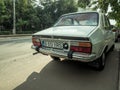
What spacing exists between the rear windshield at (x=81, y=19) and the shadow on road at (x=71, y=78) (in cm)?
142

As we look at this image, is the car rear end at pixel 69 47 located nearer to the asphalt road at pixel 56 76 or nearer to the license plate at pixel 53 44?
the license plate at pixel 53 44

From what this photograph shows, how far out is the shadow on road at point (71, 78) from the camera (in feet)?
12.0

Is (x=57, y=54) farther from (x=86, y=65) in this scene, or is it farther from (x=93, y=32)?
(x=86, y=65)

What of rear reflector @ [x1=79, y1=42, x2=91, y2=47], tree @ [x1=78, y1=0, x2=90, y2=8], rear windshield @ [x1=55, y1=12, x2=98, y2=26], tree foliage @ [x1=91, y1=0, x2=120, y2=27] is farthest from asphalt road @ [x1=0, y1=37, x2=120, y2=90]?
tree @ [x1=78, y1=0, x2=90, y2=8]

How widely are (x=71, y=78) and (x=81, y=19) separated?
6.57 ft

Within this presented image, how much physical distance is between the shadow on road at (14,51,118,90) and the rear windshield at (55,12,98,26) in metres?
1.42

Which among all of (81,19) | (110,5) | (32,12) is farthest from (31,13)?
(81,19)

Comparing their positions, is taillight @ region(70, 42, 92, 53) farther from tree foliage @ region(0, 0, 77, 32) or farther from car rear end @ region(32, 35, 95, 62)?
tree foliage @ region(0, 0, 77, 32)

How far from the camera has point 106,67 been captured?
5266 mm

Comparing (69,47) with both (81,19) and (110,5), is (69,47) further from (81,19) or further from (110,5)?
(110,5)

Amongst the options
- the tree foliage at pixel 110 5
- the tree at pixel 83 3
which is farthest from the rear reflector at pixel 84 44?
the tree at pixel 83 3

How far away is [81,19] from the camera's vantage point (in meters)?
5.04

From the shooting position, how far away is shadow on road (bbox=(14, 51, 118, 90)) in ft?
12.0

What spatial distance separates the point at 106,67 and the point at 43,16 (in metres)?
32.8
